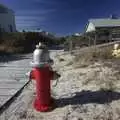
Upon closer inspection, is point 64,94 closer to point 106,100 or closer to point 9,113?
point 106,100

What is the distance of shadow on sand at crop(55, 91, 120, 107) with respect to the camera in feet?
20.7

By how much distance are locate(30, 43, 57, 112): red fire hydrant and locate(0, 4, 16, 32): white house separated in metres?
33.7

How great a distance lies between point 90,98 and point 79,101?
1.09 feet

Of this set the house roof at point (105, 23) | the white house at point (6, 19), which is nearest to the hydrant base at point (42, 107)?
the white house at point (6, 19)

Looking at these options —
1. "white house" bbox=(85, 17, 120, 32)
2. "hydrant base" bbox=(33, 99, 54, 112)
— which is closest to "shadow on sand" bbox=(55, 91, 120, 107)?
"hydrant base" bbox=(33, 99, 54, 112)

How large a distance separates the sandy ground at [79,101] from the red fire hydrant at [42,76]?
19cm

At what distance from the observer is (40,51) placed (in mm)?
5867

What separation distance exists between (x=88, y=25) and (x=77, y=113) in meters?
46.3

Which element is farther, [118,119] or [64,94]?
[64,94]

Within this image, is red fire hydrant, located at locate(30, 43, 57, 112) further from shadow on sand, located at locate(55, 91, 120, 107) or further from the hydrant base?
shadow on sand, located at locate(55, 91, 120, 107)

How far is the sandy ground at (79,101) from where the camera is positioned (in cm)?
551

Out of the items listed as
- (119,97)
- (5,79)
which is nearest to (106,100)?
(119,97)

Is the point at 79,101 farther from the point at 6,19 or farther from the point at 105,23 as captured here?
the point at 105,23

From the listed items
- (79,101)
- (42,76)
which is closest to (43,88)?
(42,76)
